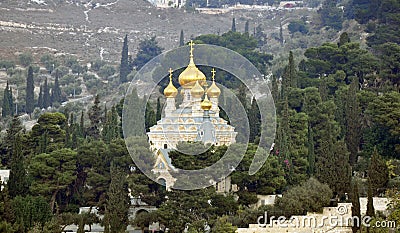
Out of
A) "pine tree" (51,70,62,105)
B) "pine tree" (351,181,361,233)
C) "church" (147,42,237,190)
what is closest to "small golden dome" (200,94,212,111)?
"church" (147,42,237,190)

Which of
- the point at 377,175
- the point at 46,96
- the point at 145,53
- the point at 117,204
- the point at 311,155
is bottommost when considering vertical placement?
the point at 117,204

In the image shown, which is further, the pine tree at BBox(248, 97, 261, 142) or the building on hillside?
the building on hillside

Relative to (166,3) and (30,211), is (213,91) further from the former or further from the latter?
(166,3)

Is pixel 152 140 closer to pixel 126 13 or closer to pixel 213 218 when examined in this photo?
pixel 213 218

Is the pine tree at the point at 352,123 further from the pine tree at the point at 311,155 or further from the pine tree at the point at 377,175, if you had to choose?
the pine tree at the point at 377,175

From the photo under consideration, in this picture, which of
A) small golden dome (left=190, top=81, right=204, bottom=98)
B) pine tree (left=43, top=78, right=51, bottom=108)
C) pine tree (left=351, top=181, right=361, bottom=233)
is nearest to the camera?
pine tree (left=351, top=181, right=361, bottom=233)

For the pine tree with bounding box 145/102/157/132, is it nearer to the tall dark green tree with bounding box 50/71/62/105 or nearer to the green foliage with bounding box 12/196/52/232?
the green foliage with bounding box 12/196/52/232

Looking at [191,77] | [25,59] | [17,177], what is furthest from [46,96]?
[17,177]
